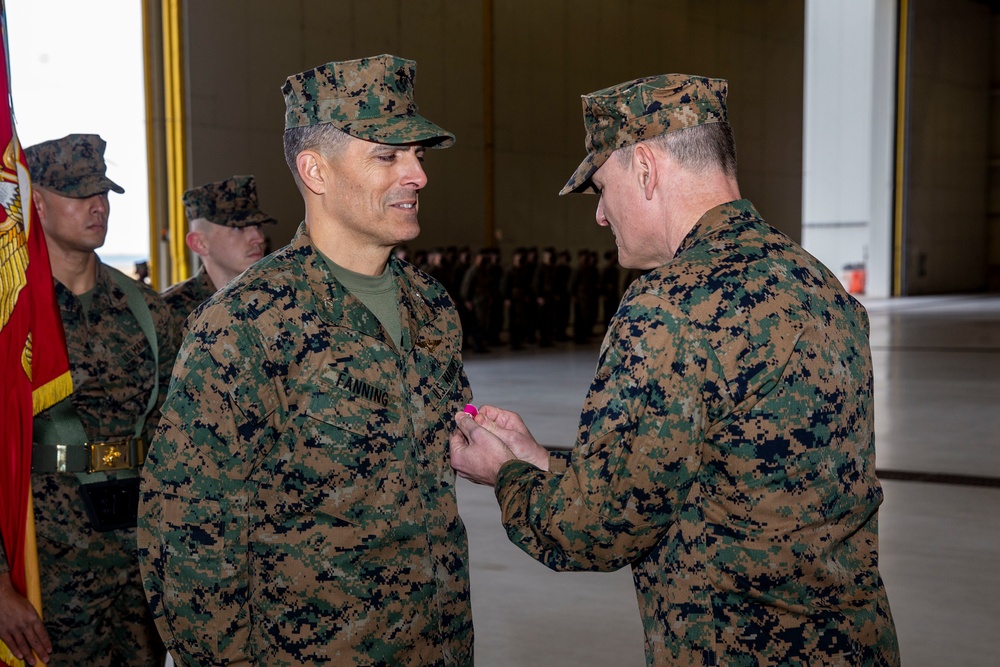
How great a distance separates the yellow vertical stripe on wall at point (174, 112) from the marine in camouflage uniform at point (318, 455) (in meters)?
10.8

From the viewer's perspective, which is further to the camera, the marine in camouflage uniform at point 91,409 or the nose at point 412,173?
the marine in camouflage uniform at point 91,409

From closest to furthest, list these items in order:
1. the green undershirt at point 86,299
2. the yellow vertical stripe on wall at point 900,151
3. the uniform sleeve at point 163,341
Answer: the green undershirt at point 86,299 < the uniform sleeve at point 163,341 < the yellow vertical stripe on wall at point 900,151

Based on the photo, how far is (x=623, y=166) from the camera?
1.73 m

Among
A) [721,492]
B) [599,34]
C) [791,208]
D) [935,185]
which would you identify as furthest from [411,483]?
[935,185]

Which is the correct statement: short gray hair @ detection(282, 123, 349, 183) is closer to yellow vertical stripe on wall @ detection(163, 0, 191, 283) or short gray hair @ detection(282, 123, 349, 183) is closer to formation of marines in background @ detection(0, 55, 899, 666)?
formation of marines in background @ detection(0, 55, 899, 666)

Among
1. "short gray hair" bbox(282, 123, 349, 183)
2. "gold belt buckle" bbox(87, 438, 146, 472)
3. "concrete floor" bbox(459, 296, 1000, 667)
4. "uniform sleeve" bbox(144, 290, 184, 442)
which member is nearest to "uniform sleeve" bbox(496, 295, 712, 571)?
"short gray hair" bbox(282, 123, 349, 183)

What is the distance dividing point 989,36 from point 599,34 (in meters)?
18.3

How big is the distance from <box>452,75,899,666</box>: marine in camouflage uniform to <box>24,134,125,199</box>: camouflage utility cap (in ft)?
5.50

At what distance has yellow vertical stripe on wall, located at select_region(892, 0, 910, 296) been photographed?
27188mm

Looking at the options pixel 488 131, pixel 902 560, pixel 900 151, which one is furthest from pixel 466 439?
pixel 900 151

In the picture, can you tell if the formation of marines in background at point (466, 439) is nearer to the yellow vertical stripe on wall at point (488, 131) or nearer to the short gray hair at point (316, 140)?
the short gray hair at point (316, 140)

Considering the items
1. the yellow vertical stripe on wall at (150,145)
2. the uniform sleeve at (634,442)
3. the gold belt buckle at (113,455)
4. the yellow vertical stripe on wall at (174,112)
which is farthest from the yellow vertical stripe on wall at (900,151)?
the uniform sleeve at (634,442)

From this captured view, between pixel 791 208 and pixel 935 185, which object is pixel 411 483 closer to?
pixel 791 208

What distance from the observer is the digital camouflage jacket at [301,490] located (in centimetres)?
172
